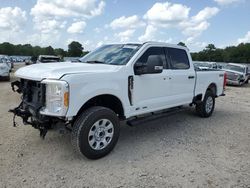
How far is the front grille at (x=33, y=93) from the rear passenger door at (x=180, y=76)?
Answer: 2814 millimetres

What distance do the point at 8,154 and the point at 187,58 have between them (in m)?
4.60

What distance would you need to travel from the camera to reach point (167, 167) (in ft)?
13.4

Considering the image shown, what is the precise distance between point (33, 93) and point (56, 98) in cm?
78

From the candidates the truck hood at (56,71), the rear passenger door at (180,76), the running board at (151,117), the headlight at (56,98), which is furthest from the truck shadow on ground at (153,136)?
the truck hood at (56,71)

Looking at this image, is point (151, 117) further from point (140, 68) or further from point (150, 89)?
point (140, 68)

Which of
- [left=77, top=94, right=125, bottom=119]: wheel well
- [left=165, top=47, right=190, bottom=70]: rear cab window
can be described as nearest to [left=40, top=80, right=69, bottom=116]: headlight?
[left=77, top=94, right=125, bottom=119]: wheel well

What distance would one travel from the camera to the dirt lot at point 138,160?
361 cm

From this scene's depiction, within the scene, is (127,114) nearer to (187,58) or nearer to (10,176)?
(10,176)

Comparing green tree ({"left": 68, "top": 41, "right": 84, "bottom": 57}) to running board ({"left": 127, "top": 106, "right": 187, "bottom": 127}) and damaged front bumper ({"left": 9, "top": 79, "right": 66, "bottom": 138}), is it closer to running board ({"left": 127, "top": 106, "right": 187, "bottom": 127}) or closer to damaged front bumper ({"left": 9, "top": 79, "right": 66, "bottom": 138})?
running board ({"left": 127, "top": 106, "right": 187, "bottom": 127})

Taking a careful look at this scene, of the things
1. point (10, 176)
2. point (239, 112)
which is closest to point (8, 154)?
point (10, 176)

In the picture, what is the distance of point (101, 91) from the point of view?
4168mm

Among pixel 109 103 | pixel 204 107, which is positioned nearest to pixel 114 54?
pixel 109 103

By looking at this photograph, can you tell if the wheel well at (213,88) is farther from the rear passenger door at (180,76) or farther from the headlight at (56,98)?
the headlight at (56,98)

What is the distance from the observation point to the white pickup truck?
385cm
